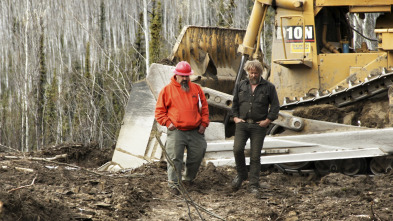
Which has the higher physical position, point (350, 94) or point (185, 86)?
point (185, 86)

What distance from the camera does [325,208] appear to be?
265 inches

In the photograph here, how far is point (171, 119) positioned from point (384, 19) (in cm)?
386

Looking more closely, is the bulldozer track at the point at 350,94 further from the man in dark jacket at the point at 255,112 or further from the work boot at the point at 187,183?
the work boot at the point at 187,183

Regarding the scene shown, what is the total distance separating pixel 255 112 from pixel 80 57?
36.9 m

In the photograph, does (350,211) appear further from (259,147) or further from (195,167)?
(195,167)

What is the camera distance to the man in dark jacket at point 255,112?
7.66m

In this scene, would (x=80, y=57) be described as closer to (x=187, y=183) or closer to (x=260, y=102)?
(x=187, y=183)

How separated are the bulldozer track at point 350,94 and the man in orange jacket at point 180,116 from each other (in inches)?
73.1

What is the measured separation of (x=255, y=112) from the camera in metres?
7.69

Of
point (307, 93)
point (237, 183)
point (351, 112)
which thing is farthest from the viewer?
point (307, 93)

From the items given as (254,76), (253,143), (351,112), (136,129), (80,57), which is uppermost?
(254,76)

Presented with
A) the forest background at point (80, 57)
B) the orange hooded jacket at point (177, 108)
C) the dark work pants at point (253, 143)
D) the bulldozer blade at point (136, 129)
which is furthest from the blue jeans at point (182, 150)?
the forest background at point (80, 57)

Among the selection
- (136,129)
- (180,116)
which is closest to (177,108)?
(180,116)

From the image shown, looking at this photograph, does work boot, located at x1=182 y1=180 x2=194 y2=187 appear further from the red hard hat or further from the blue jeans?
the red hard hat
